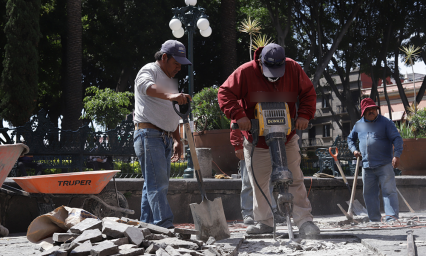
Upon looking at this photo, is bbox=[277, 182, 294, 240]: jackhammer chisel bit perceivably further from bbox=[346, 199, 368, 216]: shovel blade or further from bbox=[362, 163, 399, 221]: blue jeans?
bbox=[346, 199, 368, 216]: shovel blade

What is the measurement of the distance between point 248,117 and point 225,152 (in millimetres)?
3971

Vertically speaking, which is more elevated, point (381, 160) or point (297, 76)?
point (297, 76)

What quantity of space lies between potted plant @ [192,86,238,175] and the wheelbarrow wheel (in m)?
2.89

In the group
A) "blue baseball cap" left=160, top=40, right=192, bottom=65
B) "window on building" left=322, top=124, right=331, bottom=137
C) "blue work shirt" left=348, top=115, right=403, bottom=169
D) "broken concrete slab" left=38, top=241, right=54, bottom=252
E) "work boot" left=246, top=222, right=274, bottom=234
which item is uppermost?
"window on building" left=322, top=124, right=331, bottom=137

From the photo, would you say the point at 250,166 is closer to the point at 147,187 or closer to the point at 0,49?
the point at 147,187

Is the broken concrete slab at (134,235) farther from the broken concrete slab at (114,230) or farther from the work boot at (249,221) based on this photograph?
the work boot at (249,221)

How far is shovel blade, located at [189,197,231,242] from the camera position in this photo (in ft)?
12.0

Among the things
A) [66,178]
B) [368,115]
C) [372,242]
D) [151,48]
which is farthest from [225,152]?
[151,48]

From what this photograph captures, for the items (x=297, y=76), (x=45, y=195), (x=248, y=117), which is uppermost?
(x=297, y=76)

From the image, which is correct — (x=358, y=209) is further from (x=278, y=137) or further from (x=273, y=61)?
(x=273, y=61)

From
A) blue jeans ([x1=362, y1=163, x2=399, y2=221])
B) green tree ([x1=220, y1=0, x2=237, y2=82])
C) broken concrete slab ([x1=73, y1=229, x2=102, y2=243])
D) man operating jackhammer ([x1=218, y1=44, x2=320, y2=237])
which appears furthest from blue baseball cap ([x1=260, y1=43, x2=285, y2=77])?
green tree ([x1=220, y1=0, x2=237, y2=82])

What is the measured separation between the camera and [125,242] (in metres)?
3.11

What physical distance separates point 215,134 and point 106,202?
3.11m

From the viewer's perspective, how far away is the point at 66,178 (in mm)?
4730
